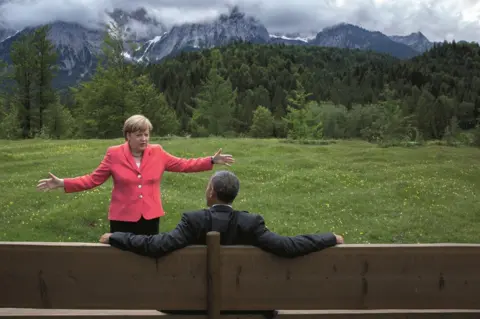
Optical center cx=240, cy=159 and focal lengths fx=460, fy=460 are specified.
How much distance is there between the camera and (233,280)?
4.14 metres

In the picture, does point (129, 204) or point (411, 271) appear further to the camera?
point (129, 204)

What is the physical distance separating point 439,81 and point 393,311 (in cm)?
21513

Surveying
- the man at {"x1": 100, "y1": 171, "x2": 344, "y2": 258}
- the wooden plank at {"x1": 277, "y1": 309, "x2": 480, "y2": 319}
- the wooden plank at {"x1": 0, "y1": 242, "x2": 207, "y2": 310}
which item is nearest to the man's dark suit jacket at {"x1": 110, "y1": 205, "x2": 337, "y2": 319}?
the man at {"x1": 100, "y1": 171, "x2": 344, "y2": 258}

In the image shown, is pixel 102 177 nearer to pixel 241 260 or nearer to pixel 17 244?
pixel 17 244

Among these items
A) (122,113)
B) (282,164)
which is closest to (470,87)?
(122,113)

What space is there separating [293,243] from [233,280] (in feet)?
2.08

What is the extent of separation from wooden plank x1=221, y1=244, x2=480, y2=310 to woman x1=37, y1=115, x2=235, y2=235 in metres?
2.79

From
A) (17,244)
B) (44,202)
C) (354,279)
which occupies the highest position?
(17,244)

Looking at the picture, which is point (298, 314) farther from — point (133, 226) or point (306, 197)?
point (306, 197)

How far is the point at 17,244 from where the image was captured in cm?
407

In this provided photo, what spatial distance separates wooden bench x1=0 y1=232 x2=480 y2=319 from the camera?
408 cm

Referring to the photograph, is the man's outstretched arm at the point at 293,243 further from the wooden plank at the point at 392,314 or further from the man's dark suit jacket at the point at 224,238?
the wooden plank at the point at 392,314

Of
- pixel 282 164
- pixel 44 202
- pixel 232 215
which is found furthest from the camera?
pixel 282 164

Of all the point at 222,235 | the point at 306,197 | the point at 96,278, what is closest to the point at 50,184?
the point at 96,278
